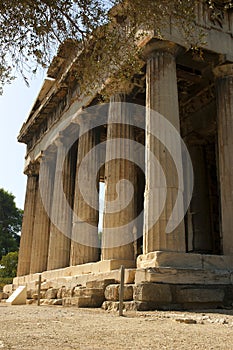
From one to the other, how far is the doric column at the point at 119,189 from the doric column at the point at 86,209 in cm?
252

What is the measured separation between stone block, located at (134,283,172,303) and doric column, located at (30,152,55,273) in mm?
12991

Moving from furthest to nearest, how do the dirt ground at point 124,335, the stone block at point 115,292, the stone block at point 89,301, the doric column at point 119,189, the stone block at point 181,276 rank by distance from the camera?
the doric column at point 119,189 → the stone block at point 89,301 → the stone block at point 115,292 → the stone block at point 181,276 → the dirt ground at point 124,335

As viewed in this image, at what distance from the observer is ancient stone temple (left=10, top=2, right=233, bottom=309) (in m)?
11.3

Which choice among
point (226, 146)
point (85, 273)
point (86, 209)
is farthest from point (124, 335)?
point (86, 209)

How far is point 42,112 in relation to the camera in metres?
23.9

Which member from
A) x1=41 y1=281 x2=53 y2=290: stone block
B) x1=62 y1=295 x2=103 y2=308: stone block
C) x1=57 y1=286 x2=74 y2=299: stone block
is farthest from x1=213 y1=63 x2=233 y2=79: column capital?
x1=41 y1=281 x2=53 y2=290: stone block

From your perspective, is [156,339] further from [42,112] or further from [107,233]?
[42,112]

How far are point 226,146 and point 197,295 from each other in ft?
18.1

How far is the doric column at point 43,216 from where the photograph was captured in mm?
22547

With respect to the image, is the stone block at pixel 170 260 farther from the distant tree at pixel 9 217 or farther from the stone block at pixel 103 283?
the distant tree at pixel 9 217

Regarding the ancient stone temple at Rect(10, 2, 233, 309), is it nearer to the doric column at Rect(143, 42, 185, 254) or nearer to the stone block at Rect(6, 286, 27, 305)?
the doric column at Rect(143, 42, 185, 254)

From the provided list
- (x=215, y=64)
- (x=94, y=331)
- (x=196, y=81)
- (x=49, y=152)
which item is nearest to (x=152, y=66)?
(x=215, y=64)

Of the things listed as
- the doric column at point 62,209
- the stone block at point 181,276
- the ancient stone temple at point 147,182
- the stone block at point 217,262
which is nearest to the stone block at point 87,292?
the ancient stone temple at point 147,182

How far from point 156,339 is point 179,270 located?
17.2 feet
